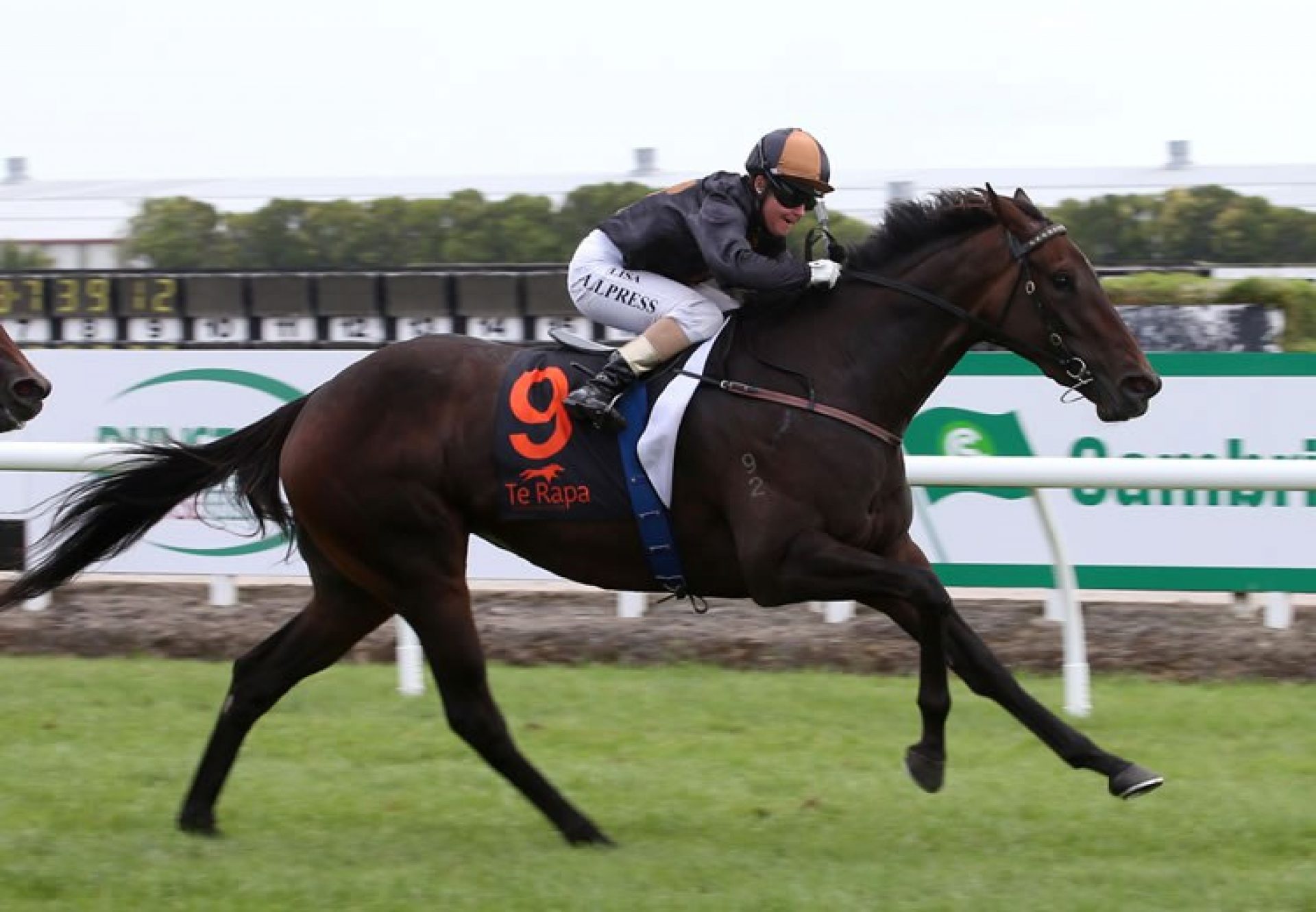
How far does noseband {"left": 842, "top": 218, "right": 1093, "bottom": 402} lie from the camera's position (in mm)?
5008

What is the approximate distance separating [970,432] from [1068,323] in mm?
3208

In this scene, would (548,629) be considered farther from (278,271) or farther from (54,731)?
(278,271)

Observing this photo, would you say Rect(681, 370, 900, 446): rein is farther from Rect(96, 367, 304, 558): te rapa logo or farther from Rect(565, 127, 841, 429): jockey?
Rect(96, 367, 304, 558): te rapa logo

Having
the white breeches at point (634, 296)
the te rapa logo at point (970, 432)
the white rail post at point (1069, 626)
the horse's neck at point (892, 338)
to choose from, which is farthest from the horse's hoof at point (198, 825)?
the te rapa logo at point (970, 432)

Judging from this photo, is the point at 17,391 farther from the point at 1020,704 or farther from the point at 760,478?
the point at 1020,704

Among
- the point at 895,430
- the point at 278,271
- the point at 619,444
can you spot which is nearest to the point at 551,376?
the point at 619,444

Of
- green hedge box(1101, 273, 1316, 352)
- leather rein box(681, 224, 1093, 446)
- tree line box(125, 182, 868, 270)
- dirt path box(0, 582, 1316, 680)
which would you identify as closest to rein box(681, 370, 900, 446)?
leather rein box(681, 224, 1093, 446)

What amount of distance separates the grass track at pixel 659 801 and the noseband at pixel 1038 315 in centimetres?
125

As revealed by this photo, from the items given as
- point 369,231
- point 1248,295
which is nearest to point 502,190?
point 369,231

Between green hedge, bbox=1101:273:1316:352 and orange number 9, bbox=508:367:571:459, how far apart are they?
6.33 m

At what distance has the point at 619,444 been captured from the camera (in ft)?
16.6

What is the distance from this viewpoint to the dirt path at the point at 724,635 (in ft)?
24.6

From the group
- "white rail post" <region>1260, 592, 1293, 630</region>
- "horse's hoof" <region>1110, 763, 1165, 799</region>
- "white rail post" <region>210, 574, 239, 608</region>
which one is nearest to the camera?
"horse's hoof" <region>1110, 763, 1165, 799</region>

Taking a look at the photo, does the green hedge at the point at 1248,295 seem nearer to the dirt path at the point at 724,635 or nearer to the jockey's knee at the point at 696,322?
the dirt path at the point at 724,635
